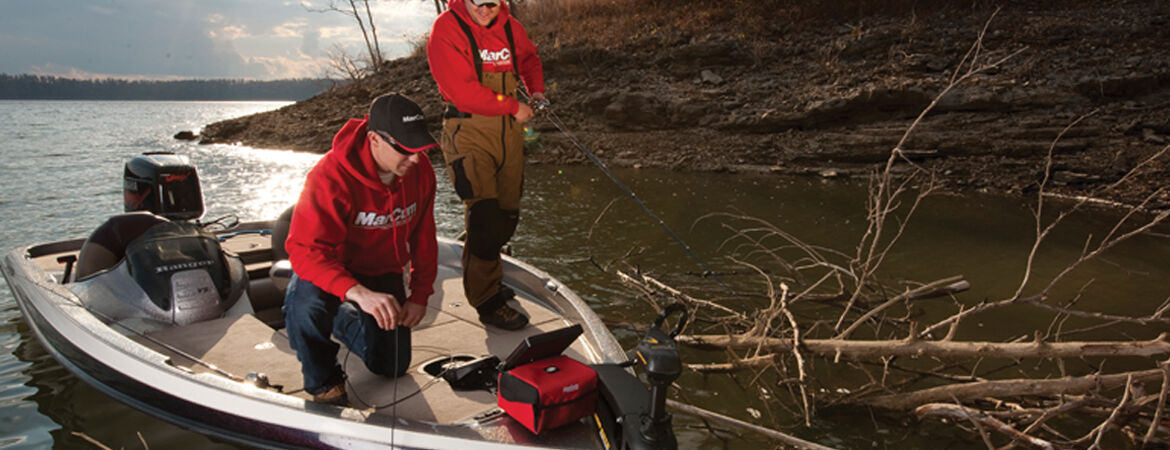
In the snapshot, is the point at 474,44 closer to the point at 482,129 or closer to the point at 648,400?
the point at 482,129

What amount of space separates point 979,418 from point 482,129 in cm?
307

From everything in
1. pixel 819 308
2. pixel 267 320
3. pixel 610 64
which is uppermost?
pixel 610 64

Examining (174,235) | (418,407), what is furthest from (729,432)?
(174,235)

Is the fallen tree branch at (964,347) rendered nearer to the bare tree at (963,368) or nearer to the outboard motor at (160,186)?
the bare tree at (963,368)

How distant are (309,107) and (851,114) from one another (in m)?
22.2

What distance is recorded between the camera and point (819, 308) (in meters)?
5.55

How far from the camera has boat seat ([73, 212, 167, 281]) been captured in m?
4.00

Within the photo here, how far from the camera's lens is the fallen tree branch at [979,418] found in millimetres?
2846

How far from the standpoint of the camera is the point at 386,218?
2934 mm

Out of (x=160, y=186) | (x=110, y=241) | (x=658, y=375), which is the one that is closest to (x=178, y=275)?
(x=110, y=241)

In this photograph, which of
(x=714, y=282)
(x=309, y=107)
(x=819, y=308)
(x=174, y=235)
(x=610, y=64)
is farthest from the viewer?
(x=309, y=107)

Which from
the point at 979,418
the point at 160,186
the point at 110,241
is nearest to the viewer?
the point at 979,418

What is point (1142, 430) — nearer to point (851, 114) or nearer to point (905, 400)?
point (905, 400)

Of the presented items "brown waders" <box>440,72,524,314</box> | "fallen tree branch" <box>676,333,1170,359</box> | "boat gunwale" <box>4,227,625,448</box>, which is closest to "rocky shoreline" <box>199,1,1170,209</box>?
"fallen tree branch" <box>676,333,1170,359</box>
